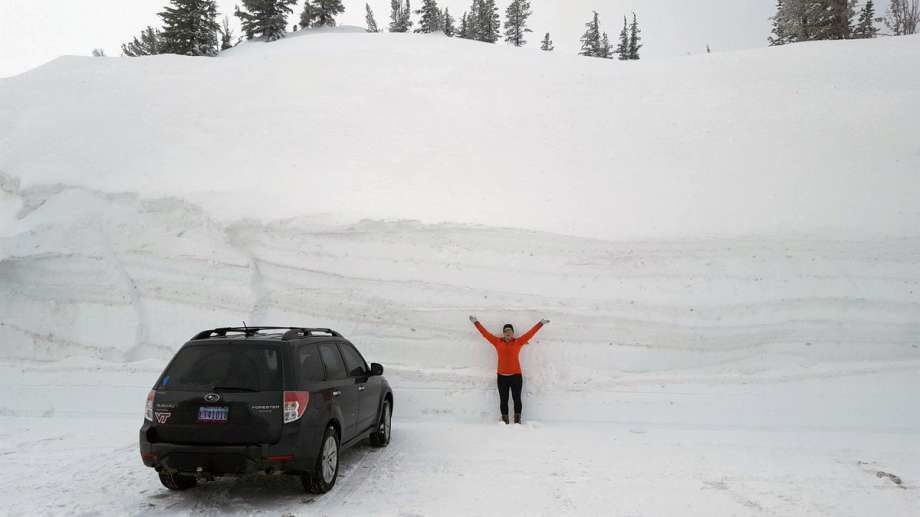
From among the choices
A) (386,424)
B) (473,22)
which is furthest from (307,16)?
(386,424)

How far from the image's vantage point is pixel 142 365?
10.6 metres

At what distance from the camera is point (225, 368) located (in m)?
5.62

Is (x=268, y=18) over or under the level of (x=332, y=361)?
over

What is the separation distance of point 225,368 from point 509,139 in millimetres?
10626

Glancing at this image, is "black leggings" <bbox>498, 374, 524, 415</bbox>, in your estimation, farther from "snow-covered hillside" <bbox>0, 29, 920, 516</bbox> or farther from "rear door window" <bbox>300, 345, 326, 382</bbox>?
"rear door window" <bbox>300, 345, 326, 382</bbox>

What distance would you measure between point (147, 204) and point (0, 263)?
2928 mm

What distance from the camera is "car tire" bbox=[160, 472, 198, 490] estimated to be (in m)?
5.90

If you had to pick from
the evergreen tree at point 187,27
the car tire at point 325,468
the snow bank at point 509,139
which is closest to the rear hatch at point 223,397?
the car tire at point 325,468

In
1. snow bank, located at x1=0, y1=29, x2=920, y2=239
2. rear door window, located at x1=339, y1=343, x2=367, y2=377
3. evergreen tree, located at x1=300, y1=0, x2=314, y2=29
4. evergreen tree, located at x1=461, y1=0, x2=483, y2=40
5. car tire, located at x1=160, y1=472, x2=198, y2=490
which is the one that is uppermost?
evergreen tree, located at x1=461, y1=0, x2=483, y2=40

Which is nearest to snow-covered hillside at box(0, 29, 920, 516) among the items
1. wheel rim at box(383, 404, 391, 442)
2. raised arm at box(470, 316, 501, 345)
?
wheel rim at box(383, 404, 391, 442)

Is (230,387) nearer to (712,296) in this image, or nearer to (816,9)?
(712,296)

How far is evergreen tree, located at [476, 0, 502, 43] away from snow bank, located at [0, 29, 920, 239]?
4483 cm

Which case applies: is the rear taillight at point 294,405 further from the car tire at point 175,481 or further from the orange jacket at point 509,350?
the orange jacket at point 509,350

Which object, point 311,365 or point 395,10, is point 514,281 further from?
point 395,10
